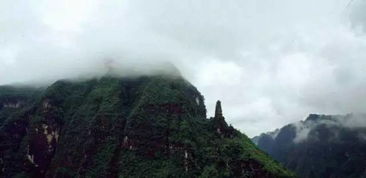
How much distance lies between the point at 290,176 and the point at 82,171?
8245 cm

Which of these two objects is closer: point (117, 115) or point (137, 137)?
point (137, 137)

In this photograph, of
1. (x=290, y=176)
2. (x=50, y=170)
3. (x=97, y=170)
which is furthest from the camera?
(x=50, y=170)

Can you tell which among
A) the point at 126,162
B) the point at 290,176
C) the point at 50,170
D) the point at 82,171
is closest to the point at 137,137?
the point at 126,162

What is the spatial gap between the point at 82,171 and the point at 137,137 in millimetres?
26456

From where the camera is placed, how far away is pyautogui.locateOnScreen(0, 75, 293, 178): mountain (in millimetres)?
167125

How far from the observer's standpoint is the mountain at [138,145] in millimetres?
167125

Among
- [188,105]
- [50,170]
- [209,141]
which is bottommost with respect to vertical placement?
[50,170]

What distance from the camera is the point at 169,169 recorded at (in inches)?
6545

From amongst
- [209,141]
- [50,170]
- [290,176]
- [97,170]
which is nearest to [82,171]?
[97,170]

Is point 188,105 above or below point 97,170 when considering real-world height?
above

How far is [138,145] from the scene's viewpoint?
17650 cm

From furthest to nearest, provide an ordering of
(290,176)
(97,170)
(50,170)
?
(50,170) → (97,170) → (290,176)

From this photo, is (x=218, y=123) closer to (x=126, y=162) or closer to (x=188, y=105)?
(x=188, y=105)

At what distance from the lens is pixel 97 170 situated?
176875mm
